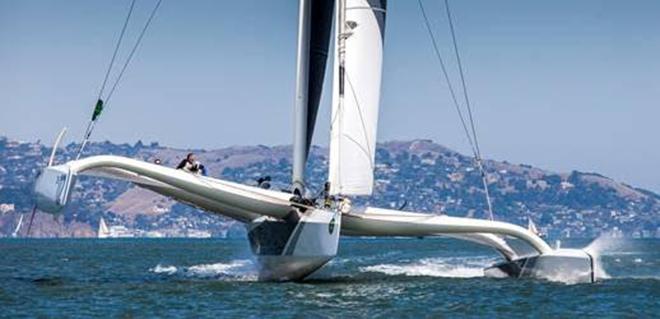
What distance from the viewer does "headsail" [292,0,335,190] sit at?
37.2 meters

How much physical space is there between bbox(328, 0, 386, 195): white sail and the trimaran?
3 centimetres

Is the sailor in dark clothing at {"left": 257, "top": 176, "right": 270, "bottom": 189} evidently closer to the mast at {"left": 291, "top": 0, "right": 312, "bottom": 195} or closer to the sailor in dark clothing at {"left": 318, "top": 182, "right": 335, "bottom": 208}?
the mast at {"left": 291, "top": 0, "right": 312, "bottom": 195}

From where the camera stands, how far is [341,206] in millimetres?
35219

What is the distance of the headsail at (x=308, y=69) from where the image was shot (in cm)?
3716

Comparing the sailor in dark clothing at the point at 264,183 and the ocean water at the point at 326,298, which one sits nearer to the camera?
the ocean water at the point at 326,298

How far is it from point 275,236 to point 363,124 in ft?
13.1

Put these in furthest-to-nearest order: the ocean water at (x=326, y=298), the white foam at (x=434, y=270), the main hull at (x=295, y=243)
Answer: the white foam at (x=434, y=270) < the main hull at (x=295, y=243) < the ocean water at (x=326, y=298)

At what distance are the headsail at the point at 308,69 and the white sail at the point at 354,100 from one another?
1446 millimetres

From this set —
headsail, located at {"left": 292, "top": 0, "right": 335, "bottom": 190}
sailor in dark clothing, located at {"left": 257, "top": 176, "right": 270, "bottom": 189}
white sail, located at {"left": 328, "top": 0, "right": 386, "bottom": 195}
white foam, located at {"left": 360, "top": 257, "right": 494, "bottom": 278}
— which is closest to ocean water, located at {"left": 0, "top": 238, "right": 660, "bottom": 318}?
sailor in dark clothing, located at {"left": 257, "top": 176, "right": 270, "bottom": 189}

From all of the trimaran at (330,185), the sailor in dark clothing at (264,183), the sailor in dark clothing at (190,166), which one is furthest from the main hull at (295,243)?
the sailor in dark clothing at (190,166)

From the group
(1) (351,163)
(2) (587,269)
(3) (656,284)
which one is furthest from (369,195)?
(3) (656,284)

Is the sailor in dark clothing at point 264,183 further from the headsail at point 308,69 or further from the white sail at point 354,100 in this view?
the white sail at point 354,100

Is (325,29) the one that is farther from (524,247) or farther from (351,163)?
(524,247)

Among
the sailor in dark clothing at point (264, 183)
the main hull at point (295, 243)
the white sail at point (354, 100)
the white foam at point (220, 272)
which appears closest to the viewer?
the main hull at point (295, 243)
